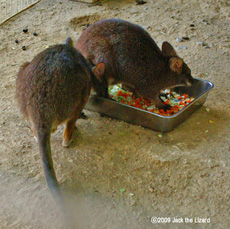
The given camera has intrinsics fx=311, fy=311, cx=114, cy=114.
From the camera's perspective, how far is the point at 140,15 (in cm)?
630

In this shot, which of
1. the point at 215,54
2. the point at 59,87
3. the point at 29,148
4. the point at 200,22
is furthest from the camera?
the point at 200,22

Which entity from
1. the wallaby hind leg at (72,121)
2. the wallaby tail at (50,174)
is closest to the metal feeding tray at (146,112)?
the wallaby hind leg at (72,121)

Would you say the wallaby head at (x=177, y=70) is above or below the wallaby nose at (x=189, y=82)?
above

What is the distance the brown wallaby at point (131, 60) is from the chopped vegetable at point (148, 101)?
144mm

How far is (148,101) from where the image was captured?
164 inches

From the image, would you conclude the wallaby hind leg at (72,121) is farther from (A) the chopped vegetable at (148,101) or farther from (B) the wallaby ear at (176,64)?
(B) the wallaby ear at (176,64)

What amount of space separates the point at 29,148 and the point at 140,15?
4.07 m

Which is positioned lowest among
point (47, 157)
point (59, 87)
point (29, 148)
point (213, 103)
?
point (213, 103)

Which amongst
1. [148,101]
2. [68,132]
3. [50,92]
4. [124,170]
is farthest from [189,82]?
[50,92]

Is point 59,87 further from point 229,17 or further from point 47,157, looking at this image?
point 229,17

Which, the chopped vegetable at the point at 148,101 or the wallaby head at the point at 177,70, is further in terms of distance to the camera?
the chopped vegetable at the point at 148,101

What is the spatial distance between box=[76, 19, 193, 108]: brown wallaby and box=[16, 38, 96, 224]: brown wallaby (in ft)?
1.97

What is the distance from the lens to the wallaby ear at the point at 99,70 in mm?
3506

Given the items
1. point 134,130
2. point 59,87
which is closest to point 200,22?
point 134,130
